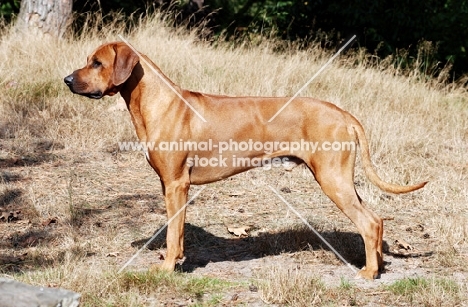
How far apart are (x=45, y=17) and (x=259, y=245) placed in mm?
6076

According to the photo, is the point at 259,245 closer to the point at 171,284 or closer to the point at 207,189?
the point at 171,284

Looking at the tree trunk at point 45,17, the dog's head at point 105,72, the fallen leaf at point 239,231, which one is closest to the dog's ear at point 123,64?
the dog's head at point 105,72

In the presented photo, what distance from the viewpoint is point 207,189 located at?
7.59 metres

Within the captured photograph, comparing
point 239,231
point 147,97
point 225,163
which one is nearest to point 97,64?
point 147,97

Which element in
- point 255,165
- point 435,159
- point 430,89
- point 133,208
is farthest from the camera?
point 430,89

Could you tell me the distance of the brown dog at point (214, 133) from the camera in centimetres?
539

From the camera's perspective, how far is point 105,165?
8.02 metres

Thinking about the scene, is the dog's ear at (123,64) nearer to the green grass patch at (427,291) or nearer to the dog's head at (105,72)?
the dog's head at (105,72)

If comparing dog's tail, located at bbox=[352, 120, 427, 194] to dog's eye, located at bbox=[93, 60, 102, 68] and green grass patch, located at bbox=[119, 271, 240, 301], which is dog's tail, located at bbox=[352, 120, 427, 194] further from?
dog's eye, located at bbox=[93, 60, 102, 68]

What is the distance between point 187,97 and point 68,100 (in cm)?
387

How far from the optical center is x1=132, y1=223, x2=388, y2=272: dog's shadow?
6.06 metres

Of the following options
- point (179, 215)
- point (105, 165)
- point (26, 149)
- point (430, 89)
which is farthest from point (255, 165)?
point (430, 89)

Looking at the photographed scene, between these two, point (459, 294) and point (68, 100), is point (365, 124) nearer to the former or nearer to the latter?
point (68, 100)

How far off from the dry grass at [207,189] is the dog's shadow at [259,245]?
0.02m
